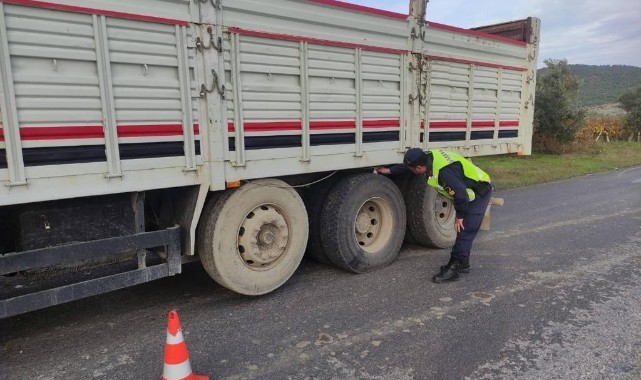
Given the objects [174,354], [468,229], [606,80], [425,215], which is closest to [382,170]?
[425,215]

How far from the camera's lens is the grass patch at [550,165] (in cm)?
1289

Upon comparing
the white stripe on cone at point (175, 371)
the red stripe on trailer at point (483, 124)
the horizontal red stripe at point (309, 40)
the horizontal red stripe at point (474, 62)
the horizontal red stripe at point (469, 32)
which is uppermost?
the horizontal red stripe at point (469, 32)

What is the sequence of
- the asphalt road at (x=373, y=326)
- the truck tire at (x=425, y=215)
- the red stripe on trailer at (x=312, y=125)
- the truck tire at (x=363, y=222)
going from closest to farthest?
the asphalt road at (x=373, y=326) < the red stripe on trailer at (x=312, y=125) < the truck tire at (x=363, y=222) < the truck tire at (x=425, y=215)

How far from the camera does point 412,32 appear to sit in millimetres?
5055

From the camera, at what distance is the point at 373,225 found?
17.1ft

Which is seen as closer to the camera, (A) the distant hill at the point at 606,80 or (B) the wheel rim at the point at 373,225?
(B) the wheel rim at the point at 373,225

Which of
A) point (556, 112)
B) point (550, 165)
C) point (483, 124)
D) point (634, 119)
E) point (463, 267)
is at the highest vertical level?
point (556, 112)

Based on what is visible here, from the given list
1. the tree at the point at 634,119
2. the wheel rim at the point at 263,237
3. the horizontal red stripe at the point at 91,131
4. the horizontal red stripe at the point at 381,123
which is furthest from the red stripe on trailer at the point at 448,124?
the tree at the point at 634,119

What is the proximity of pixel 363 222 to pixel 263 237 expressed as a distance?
4.38ft

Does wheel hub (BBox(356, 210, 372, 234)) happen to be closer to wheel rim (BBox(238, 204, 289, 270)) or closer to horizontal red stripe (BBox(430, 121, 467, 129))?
wheel rim (BBox(238, 204, 289, 270))

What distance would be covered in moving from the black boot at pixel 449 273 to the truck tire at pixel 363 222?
65 centimetres

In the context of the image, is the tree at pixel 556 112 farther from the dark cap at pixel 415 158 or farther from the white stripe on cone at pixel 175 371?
the white stripe on cone at pixel 175 371

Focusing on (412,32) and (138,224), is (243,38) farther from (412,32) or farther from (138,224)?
(412,32)

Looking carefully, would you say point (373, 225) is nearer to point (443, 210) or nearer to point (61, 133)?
point (443, 210)
